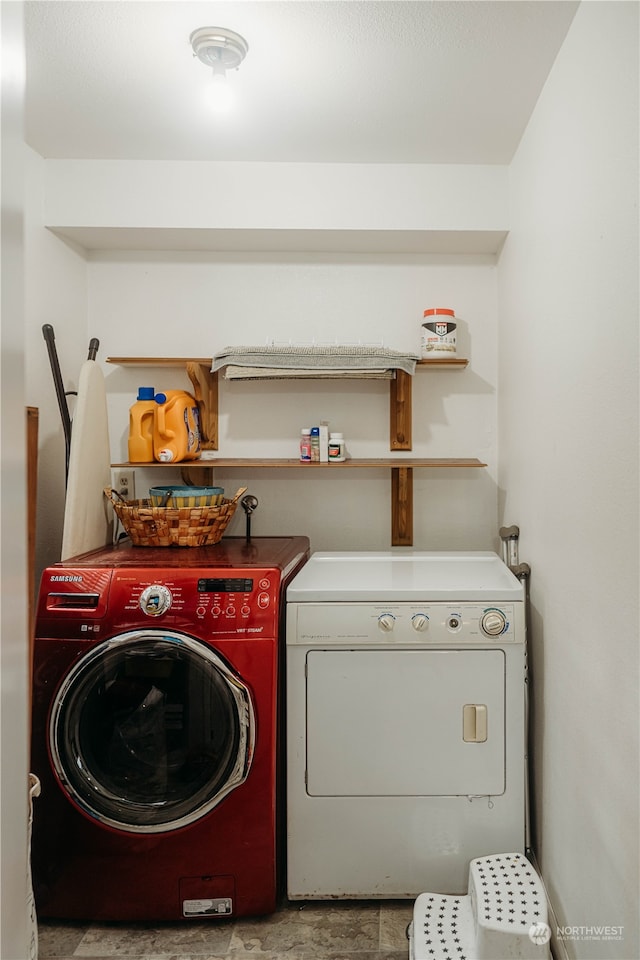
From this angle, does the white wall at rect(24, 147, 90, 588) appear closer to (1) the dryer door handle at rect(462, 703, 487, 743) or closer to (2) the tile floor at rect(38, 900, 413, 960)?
(2) the tile floor at rect(38, 900, 413, 960)

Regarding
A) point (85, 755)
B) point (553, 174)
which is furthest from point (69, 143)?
point (85, 755)

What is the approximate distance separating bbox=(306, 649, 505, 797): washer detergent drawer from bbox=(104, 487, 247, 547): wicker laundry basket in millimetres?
642

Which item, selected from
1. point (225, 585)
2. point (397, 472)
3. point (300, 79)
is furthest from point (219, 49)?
point (397, 472)

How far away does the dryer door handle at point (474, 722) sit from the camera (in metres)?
1.84

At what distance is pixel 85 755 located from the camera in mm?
1746

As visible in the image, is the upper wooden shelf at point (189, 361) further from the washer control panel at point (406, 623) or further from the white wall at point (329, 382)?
the washer control panel at point (406, 623)

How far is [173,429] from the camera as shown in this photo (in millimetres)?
2396

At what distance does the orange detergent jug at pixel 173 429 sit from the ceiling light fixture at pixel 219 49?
107 cm

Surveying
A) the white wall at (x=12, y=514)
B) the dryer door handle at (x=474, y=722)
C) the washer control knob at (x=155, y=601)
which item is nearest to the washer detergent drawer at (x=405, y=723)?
the dryer door handle at (x=474, y=722)

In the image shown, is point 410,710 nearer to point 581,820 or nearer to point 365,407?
point 581,820

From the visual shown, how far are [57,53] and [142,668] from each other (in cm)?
169

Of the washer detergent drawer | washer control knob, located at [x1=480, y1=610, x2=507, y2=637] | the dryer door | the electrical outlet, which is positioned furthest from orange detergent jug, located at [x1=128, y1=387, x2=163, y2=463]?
washer control knob, located at [x1=480, y1=610, x2=507, y2=637]

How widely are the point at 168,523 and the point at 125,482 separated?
0.55 meters

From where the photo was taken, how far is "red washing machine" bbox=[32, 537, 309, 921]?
68.7 inches
